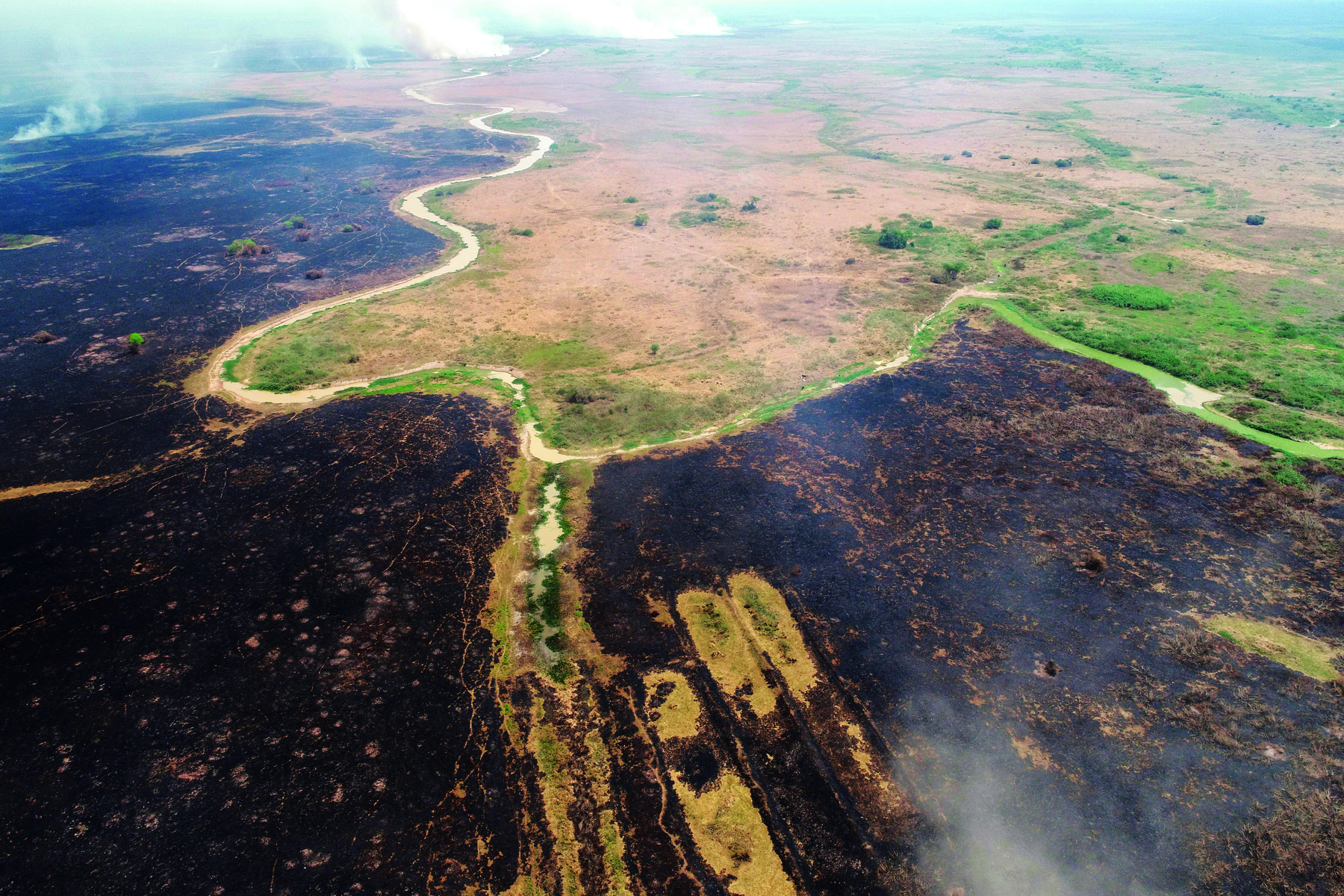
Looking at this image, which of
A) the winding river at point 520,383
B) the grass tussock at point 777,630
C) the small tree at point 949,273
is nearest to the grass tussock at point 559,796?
the grass tussock at point 777,630

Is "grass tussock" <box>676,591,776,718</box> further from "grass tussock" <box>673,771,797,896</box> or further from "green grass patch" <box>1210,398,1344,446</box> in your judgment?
"green grass patch" <box>1210,398,1344,446</box>

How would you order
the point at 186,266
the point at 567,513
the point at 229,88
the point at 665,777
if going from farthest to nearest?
the point at 229,88, the point at 186,266, the point at 567,513, the point at 665,777

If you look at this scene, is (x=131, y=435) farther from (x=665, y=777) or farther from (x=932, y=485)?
(x=932, y=485)

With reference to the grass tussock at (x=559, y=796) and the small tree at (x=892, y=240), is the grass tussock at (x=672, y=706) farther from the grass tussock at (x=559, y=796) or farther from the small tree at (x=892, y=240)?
the small tree at (x=892, y=240)

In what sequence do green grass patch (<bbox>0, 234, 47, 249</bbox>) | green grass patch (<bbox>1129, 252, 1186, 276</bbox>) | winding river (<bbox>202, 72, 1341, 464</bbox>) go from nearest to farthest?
winding river (<bbox>202, 72, 1341, 464</bbox>)
green grass patch (<bbox>1129, 252, 1186, 276</bbox>)
green grass patch (<bbox>0, 234, 47, 249</bbox>)

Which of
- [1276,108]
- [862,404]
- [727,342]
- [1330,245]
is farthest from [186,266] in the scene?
[1276,108]

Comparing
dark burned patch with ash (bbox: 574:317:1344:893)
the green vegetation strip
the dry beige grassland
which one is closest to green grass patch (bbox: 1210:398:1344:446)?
the green vegetation strip
